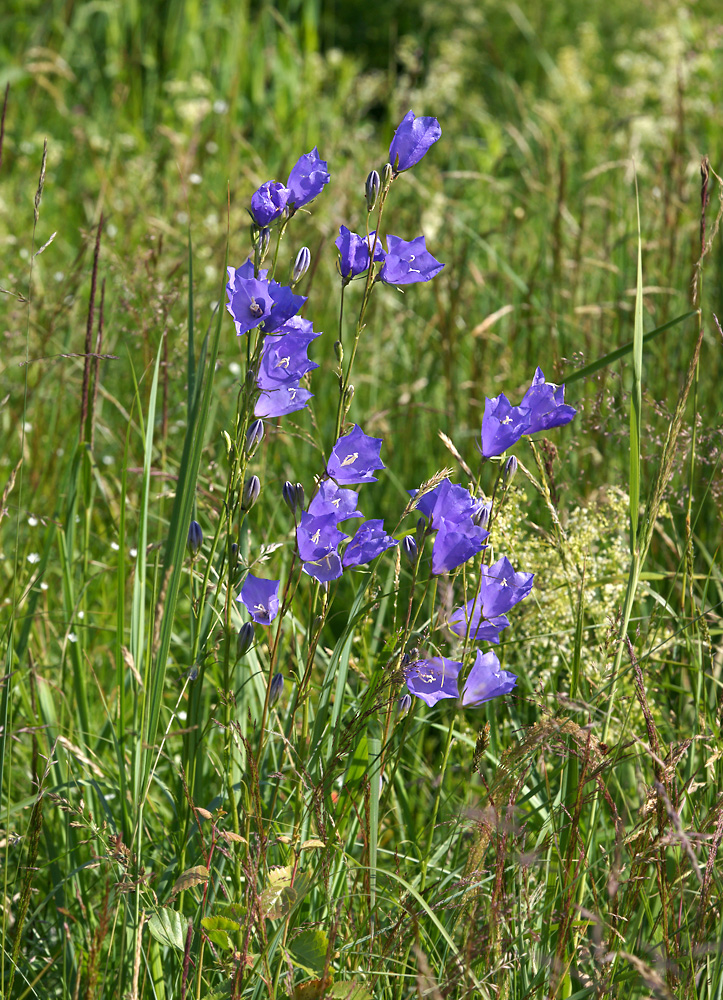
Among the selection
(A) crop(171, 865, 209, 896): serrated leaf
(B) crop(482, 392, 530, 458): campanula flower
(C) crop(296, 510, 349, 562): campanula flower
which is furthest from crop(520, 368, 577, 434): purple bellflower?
(A) crop(171, 865, 209, 896): serrated leaf

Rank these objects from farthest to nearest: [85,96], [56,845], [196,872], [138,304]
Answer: [85,96] < [138,304] < [56,845] < [196,872]

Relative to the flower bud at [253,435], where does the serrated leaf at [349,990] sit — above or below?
below

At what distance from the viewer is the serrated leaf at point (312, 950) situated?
3.69 feet

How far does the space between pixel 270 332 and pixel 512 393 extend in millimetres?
1583

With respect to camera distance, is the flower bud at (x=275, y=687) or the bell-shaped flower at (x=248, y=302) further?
the flower bud at (x=275, y=687)

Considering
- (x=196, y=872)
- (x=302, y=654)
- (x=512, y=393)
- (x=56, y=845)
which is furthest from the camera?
(x=512, y=393)

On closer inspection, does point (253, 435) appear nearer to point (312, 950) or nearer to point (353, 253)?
point (353, 253)

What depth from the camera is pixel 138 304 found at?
2.10m

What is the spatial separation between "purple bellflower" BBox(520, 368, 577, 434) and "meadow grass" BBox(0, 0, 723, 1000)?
89 millimetres

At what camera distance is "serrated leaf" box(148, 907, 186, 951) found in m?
1.16

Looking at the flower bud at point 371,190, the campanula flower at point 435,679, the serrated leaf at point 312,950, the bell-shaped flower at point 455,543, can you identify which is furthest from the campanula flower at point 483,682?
the flower bud at point 371,190

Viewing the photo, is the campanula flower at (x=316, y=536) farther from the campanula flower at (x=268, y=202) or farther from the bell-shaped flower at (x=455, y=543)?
the campanula flower at (x=268, y=202)

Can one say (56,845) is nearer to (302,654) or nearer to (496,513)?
(302,654)

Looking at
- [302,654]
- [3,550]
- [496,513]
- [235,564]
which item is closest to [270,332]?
[235,564]
